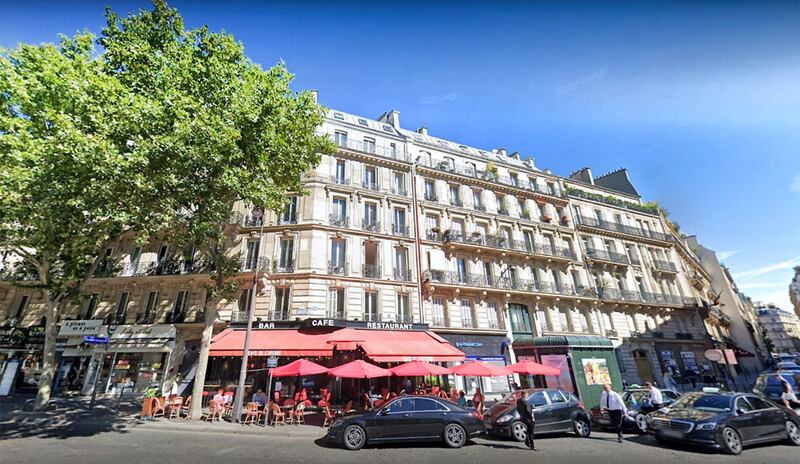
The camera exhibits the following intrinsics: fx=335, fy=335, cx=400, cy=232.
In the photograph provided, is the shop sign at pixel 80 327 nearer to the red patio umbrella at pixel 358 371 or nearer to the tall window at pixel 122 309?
the tall window at pixel 122 309

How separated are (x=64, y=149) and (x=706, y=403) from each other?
19996 mm

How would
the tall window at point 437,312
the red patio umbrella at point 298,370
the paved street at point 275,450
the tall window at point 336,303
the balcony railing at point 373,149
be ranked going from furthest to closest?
the balcony railing at point 373,149
the tall window at point 437,312
the tall window at point 336,303
the red patio umbrella at point 298,370
the paved street at point 275,450

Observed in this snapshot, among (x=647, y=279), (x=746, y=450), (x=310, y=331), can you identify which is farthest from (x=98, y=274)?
(x=647, y=279)

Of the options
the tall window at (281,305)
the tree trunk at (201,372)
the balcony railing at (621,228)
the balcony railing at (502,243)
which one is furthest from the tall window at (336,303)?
the balcony railing at (621,228)

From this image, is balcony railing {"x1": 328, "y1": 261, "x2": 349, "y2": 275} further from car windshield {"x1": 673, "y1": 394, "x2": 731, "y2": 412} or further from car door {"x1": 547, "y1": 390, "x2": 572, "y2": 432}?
car windshield {"x1": 673, "y1": 394, "x2": 731, "y2": 412}

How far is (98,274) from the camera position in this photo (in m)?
18.8

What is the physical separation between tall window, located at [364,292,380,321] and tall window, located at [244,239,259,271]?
6278 mm

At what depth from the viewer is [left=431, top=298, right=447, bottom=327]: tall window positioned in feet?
63.6

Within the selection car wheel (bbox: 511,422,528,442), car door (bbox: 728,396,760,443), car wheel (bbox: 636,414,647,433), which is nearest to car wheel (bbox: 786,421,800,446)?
car door (bbox: 728,396,760,443)

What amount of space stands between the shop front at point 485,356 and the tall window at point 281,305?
8.77 m

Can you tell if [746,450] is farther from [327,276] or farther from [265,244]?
[265,244]

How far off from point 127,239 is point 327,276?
504 inches

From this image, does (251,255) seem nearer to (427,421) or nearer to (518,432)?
(427,421)

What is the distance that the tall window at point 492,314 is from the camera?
20.8m
